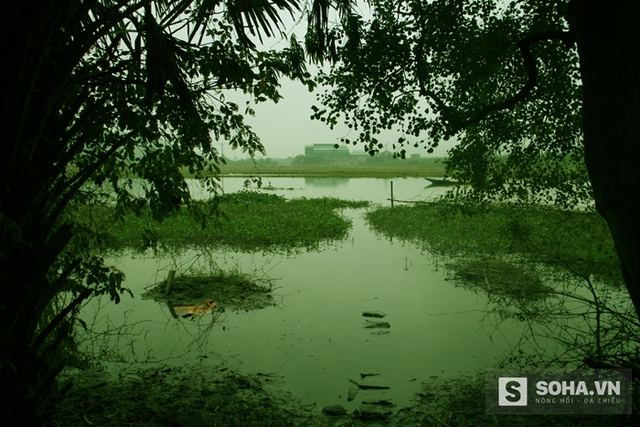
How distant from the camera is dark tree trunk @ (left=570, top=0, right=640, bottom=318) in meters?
2.33

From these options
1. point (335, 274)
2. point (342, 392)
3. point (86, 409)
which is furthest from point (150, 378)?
point (335, 274)

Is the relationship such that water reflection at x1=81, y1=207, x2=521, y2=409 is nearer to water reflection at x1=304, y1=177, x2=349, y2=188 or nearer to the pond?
the pond

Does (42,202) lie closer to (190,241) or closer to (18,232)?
(18,232)

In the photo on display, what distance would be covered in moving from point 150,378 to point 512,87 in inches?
179

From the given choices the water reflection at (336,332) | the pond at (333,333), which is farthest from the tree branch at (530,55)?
the water reflection at (336,332)

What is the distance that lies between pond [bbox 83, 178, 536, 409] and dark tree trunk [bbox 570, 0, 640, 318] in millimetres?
2074

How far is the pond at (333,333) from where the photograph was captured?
416 centimetres

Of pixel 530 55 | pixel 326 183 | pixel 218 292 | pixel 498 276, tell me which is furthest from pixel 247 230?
pixel 326 183

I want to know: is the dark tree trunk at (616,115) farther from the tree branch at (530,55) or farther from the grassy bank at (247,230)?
the grassy bank at (247,230)

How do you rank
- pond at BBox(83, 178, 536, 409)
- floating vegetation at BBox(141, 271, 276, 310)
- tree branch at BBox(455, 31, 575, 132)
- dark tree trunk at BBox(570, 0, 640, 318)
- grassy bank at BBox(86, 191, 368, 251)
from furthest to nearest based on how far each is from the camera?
grassy bank at BBox(86, 191, 368, 251) → floating vegetation at BBox(141, 271, 276, 310) → pond at BBox(83, 178, 536, 409) → tree branch at BBox(455, 31, 575, 132) → dark tree trunk at BBox(570, 0, 640, 318)

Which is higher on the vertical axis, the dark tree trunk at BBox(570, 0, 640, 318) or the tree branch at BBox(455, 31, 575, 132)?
the tree branch at BBox(455, 31, 575, 132)

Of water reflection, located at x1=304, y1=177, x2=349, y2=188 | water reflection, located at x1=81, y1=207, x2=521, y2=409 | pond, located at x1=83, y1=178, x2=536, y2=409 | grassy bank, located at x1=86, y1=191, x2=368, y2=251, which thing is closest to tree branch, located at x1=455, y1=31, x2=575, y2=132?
pond, located at x1=83, y1=178, x2=536, y2=409

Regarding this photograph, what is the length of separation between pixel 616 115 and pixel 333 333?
355 cm

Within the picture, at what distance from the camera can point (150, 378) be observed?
3861mm
